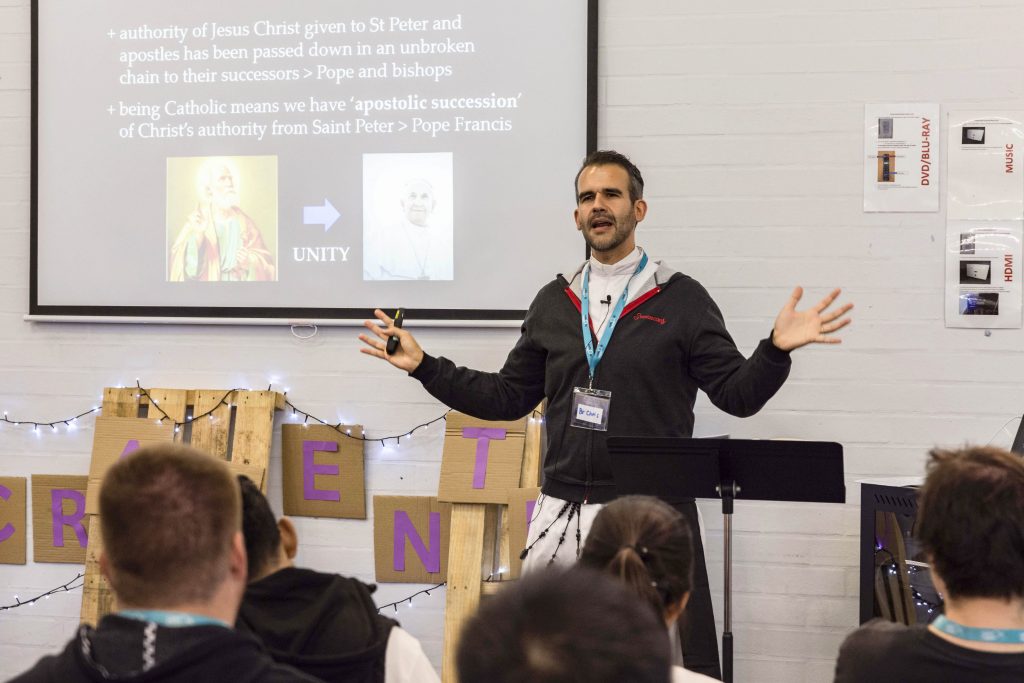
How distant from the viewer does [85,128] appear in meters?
4.04

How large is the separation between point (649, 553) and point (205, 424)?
8.77ft

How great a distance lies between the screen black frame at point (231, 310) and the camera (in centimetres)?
368

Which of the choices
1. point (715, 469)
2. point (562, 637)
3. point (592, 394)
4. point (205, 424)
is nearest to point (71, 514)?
point (205, 424)

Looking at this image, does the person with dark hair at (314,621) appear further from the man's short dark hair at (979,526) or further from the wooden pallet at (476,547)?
the wooden pallet at (476,547)

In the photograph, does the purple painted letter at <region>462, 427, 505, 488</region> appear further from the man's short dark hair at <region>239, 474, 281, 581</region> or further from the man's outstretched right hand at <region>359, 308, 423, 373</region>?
the man's short dark hair at <region>239, 474, 281, 581</region>

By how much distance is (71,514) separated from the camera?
4012 mm

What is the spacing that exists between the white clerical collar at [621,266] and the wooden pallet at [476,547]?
90 cm

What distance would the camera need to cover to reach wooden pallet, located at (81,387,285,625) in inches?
151

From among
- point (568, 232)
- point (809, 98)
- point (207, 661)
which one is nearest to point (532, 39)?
point (568, 232)

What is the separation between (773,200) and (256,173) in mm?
1967

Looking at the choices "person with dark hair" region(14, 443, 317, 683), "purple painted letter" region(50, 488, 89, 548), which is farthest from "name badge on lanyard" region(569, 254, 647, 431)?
"purple painted letter" region(50, 488, 89, 548)

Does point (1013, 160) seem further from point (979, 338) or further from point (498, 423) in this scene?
point (498, 423)

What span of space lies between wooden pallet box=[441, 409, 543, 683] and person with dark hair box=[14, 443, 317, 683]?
2426 millimetres

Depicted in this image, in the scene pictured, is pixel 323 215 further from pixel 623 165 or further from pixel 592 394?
pixel 592 394
